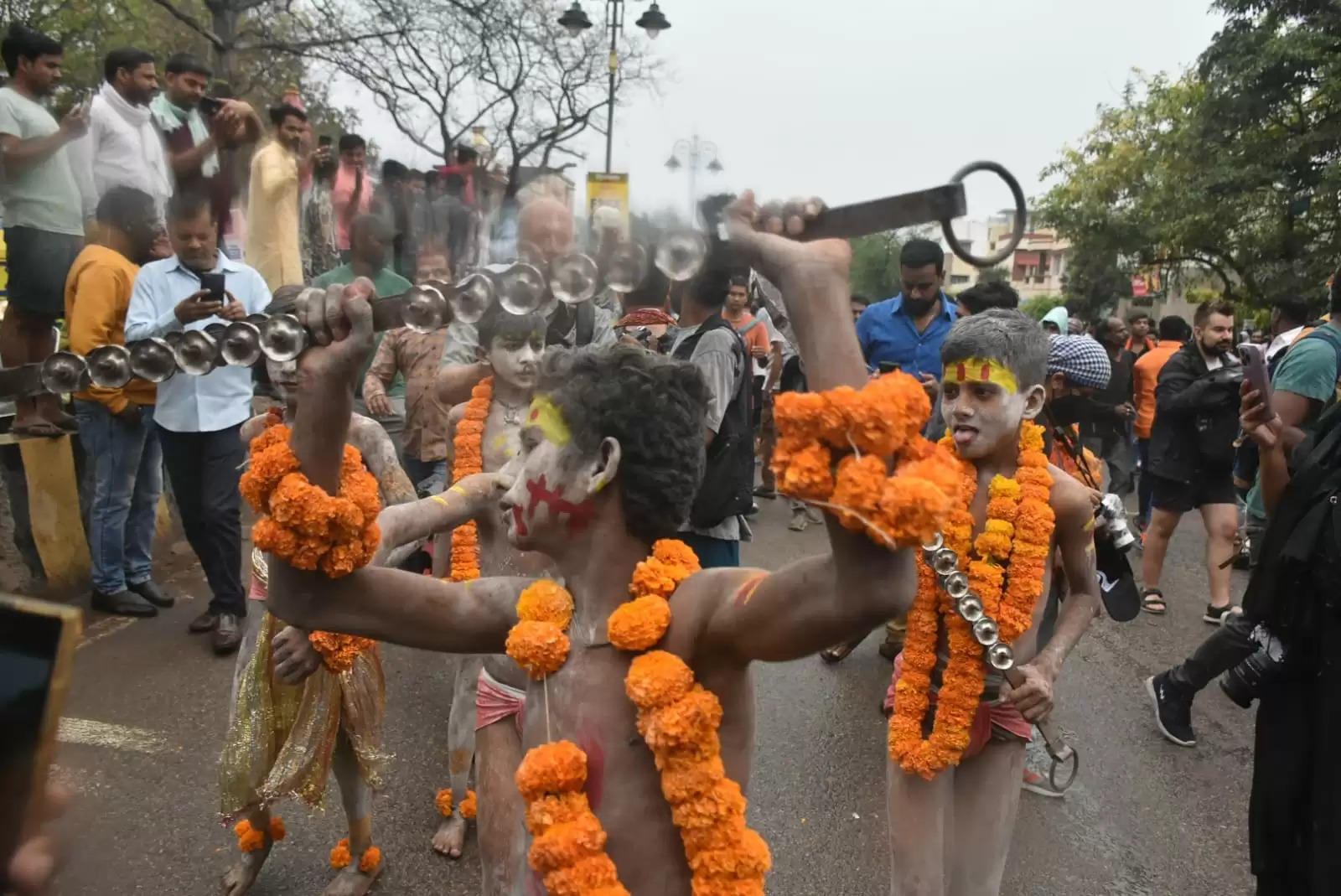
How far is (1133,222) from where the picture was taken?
25188mm

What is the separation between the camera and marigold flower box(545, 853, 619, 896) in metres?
1.67

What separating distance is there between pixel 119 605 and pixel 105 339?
162 centimetres

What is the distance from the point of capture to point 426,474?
4938 millimetres

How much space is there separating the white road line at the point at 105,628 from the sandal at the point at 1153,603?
666cm

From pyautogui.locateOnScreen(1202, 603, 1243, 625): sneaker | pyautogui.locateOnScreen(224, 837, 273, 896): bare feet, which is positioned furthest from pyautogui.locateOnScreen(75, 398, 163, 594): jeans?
pyautogui.locateOnScreen(1202, 603, 1243, 625): sneaker

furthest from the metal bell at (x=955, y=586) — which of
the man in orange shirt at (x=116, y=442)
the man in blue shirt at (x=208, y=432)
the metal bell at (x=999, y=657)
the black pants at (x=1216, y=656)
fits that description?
the man in orange shirt at (x=116, y=442)

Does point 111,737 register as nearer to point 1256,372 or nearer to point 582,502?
point 582,502

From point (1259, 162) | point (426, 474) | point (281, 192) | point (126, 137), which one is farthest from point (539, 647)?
point (1259, 162)

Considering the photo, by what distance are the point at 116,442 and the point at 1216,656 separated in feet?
19.1

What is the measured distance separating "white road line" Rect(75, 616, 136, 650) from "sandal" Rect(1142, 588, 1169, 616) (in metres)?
6.66

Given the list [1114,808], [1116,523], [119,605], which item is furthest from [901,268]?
[119,605]

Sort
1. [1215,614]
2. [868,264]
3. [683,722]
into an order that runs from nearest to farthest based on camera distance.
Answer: [683,722], [868,264], [1215,614]

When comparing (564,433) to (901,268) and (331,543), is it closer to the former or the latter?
(331,543)

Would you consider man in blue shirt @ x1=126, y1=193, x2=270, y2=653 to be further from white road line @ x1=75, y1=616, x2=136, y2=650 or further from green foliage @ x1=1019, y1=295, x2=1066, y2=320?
green foliage @ x1=1019, y1=295, x2=1066, y2=320
